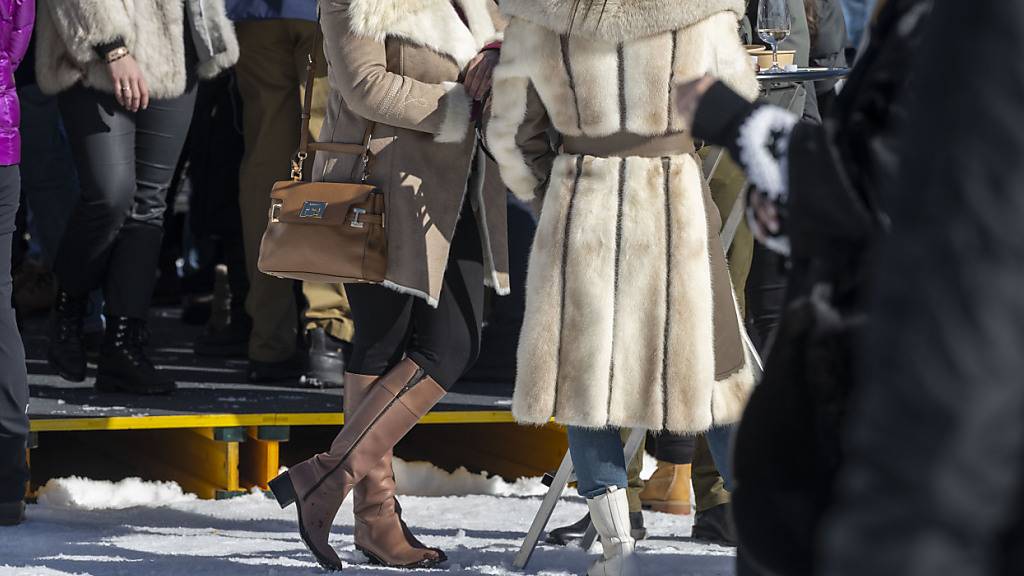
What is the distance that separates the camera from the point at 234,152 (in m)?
5.54

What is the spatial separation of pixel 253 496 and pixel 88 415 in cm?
55

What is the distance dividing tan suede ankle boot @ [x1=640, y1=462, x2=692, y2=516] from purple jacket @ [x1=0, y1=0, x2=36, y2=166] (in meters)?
1.99

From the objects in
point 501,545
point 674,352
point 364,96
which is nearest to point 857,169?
point 674,352

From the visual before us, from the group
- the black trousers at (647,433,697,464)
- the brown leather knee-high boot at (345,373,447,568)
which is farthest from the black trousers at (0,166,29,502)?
the black trousers at (647,433,697,464)

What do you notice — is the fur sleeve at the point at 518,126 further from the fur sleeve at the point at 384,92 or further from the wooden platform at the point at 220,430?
the wooden platform at the point at 220,430

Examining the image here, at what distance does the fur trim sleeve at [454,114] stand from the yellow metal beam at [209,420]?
111 cm

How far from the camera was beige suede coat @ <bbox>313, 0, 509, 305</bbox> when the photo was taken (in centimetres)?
327

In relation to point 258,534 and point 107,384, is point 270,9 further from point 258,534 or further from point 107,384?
point 258,534

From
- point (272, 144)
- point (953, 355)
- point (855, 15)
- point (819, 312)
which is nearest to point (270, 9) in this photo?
point (272, 144)

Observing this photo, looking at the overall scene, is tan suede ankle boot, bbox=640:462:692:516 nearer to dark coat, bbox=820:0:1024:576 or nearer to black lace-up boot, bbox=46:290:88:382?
black lace-up boot, bbox=46:290:88:382

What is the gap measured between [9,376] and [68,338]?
95 centimetres

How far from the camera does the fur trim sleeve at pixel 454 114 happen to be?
3303mm

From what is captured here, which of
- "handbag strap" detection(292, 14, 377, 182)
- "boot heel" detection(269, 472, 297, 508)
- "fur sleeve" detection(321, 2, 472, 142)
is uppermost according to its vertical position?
"fur sleeve" detection(321, 2, 472, 142)

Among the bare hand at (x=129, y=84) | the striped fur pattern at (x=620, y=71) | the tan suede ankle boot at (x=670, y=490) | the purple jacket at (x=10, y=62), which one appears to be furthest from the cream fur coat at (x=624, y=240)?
the bare hand at (x=129, y=84)
